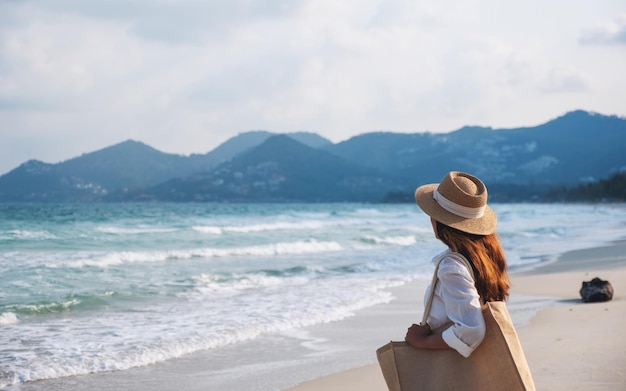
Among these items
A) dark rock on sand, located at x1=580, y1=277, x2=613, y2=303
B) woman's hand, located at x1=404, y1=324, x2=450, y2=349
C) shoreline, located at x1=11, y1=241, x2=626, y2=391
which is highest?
woman's hand, located at x1=404, y1=324, x2=450, y2=349

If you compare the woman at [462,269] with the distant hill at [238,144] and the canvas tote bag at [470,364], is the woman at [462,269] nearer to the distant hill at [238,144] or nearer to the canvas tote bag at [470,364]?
the canvas tote bag at [470,364]

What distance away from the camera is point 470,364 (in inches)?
104

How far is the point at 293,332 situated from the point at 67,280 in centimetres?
644

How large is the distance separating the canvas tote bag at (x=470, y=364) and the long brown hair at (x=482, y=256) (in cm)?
6

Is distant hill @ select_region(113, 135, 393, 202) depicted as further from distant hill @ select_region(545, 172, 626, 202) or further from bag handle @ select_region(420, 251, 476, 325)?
bag handle @ select_region(420, 251, 476, 325)

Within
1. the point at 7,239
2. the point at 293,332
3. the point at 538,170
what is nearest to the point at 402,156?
the point at 538,170

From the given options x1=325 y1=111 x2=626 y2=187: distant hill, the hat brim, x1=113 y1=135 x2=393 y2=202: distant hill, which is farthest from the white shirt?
x1=325 y1=111 x2=626 y2=187: distant hill

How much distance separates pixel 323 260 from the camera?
18344 millimetres

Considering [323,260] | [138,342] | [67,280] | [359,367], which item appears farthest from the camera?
[323,260]

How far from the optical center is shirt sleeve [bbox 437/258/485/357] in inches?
101

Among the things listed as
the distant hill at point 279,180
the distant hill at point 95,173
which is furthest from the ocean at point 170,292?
the distant hill at point 95,173

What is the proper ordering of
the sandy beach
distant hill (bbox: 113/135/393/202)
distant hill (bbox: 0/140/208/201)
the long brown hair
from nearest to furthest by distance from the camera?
1. the long brown hair
2. the sandy beach
3. distant hill (bbox: 0/140/208/201)
4. distant hill (bbox: 113/135/393/202)

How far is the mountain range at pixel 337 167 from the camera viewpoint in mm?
117375

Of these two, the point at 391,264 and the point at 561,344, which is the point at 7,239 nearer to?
the point at 391,264
